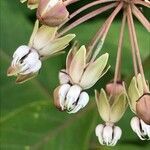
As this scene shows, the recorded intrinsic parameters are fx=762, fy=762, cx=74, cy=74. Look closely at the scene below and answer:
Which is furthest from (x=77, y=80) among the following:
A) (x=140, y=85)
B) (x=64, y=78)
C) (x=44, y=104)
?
(x=44, y=104)

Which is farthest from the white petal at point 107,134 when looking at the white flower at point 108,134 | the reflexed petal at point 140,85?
the reflexed petal at point 140,85

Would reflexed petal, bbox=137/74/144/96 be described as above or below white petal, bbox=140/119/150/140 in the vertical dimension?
above

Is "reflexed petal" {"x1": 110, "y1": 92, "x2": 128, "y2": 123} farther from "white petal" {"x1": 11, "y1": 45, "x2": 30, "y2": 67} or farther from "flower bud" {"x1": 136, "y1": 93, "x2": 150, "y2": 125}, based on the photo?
"white petal" {"x1": 11, "y1": 45, "x2": 30, "y2": 67}

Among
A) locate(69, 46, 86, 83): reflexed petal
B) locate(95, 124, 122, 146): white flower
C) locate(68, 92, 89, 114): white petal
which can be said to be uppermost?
locate(69, 46, 86, 83): reflexed petal

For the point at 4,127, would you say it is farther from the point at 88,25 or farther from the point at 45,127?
the point at 88,25

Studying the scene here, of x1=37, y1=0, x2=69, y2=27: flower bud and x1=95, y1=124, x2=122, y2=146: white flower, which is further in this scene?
x1=95, y1=124, x2=122, y2=146: white flower

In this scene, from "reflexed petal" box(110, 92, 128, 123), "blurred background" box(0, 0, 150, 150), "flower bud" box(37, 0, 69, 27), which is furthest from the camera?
"blurred background" box(0, 0, 150, 150)

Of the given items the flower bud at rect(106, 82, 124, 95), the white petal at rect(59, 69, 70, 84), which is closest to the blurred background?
the flower bud at rect(106, 82, 124, 95)
